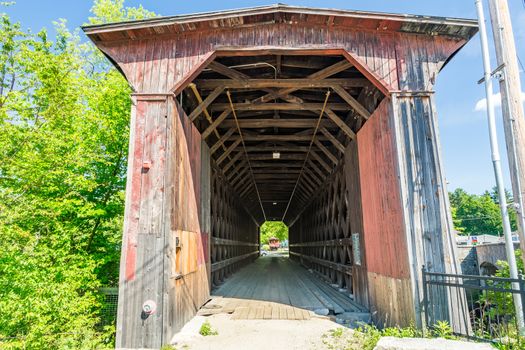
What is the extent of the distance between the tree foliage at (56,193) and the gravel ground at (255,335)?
105 inches

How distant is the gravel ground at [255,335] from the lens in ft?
14.9

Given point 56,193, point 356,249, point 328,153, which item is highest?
point 328,153

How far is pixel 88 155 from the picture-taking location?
7.79 meters

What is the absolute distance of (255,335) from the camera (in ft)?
16.4

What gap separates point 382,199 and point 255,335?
9.90 feet

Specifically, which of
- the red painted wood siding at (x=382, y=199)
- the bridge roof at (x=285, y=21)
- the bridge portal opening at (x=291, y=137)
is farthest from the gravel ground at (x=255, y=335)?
the bridge roof at (x=285, y=21)

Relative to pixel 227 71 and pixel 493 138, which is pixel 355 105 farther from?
pixel 227 71

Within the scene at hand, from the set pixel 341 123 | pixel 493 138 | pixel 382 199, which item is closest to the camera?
pixel 493 138

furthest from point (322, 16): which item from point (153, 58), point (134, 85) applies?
point (134, 85)

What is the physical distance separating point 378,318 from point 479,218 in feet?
261

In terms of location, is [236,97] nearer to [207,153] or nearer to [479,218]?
[207,153]

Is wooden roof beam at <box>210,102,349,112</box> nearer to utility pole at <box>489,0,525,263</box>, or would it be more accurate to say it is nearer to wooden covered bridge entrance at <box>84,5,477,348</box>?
wooden covered bridge entrance at <box>84,5,477,348</box>

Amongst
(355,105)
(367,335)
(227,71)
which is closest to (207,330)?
(367,335)

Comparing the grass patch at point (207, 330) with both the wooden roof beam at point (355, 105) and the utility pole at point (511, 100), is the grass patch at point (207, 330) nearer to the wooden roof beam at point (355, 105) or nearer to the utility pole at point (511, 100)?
the utility pole at point (511, 100)
